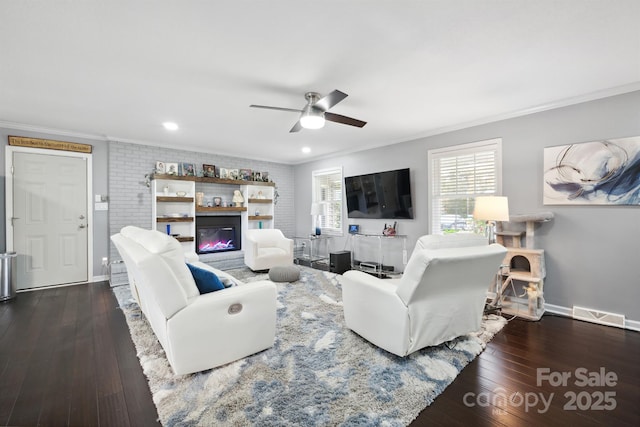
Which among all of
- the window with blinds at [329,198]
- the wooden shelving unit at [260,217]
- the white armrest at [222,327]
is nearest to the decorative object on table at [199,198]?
the wooden shelving unit at [260,217]

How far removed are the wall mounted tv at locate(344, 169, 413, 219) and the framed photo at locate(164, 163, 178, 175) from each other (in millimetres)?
3267

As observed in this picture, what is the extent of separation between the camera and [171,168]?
515cm

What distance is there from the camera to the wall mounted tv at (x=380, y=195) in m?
4.69

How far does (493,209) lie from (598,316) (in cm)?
157

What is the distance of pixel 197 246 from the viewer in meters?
5.56

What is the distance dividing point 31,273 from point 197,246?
2.35 meters

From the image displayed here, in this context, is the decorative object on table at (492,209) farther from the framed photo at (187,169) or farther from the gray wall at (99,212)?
the gray wall at (99,212)

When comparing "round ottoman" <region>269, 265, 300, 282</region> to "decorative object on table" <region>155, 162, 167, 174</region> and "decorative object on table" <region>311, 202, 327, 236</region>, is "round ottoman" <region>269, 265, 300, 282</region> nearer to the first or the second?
"decorative object on table" <region>311, 202, 327, 236</region>

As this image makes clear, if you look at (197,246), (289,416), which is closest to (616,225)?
(289,416)

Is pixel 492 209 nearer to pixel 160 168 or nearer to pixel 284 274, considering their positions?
pixel 284 274

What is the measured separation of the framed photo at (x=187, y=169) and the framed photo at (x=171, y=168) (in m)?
0.10

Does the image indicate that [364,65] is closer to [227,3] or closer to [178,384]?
[227,3]

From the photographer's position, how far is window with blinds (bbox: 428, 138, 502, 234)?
377 cm

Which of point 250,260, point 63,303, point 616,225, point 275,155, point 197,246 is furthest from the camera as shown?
point 275,155
